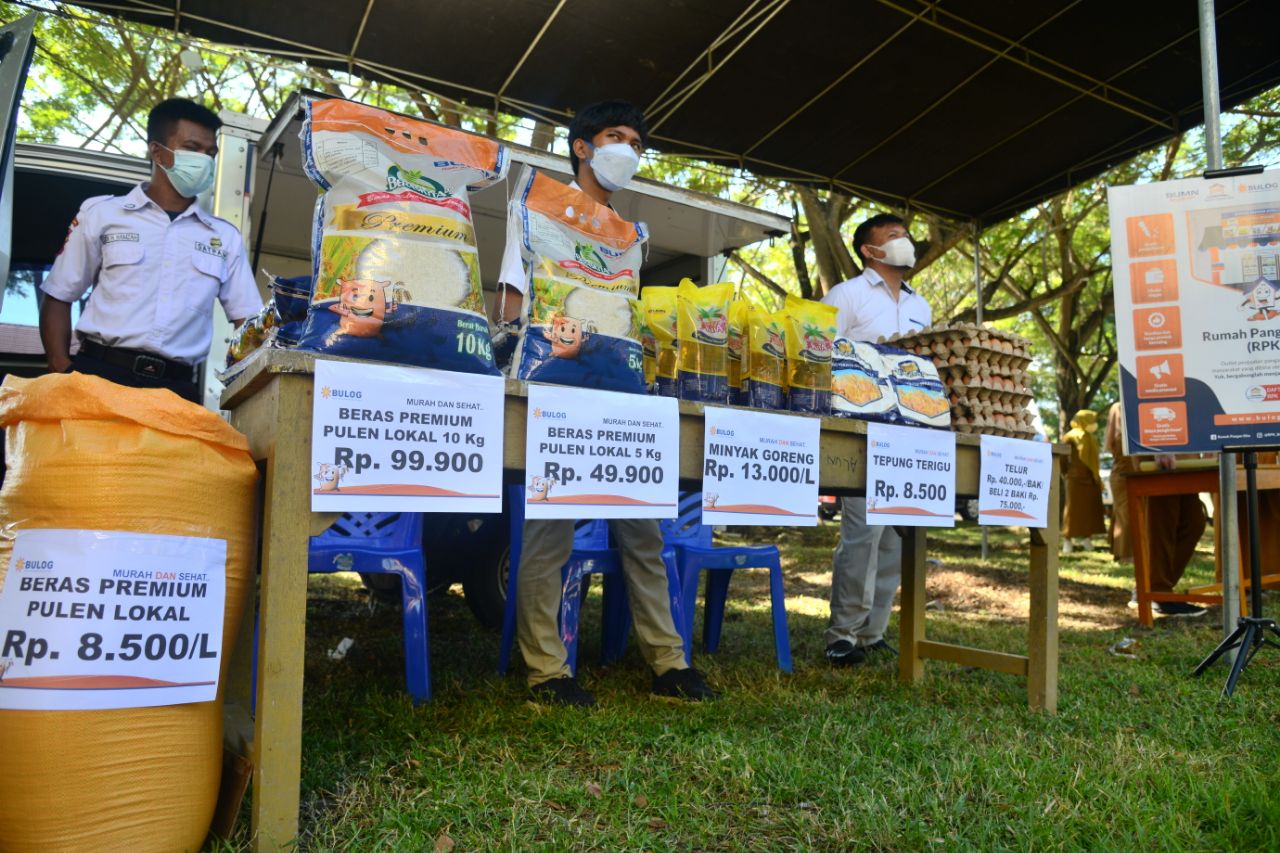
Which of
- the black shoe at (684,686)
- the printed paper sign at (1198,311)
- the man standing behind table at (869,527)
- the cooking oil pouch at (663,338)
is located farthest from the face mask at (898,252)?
the black shoe at (684,686)

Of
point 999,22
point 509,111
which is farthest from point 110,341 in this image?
point 999,22

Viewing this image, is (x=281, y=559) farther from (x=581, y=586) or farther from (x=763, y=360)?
(x=581, y=586)

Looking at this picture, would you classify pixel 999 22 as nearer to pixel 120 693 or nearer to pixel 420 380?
pixel 420 380

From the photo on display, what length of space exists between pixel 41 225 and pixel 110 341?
1.81 metres

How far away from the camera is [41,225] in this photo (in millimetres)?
3830

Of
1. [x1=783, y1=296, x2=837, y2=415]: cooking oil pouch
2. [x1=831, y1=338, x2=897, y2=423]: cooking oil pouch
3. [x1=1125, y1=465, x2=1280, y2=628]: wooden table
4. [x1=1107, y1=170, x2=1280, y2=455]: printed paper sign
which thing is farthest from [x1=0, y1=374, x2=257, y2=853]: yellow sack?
[x1=1125, y1=465, x2=1280, y2=628]: wooden table

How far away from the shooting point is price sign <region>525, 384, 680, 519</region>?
1745 millimetres

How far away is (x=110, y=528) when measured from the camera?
4.45 ft

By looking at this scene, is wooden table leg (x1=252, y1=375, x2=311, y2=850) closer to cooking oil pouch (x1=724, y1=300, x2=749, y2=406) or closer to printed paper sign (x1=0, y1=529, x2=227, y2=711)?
printed paper sign (x1=0, y1=529, x2=227, y2=711)

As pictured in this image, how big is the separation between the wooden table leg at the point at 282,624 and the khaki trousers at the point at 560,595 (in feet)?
3.60

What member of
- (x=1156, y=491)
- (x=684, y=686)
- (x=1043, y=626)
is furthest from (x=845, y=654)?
(x=1156, y=491)

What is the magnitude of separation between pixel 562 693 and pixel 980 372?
1607 mm

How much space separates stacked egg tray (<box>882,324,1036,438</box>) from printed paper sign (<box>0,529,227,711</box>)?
7.06 ft

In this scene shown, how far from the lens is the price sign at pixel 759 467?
2033mm
